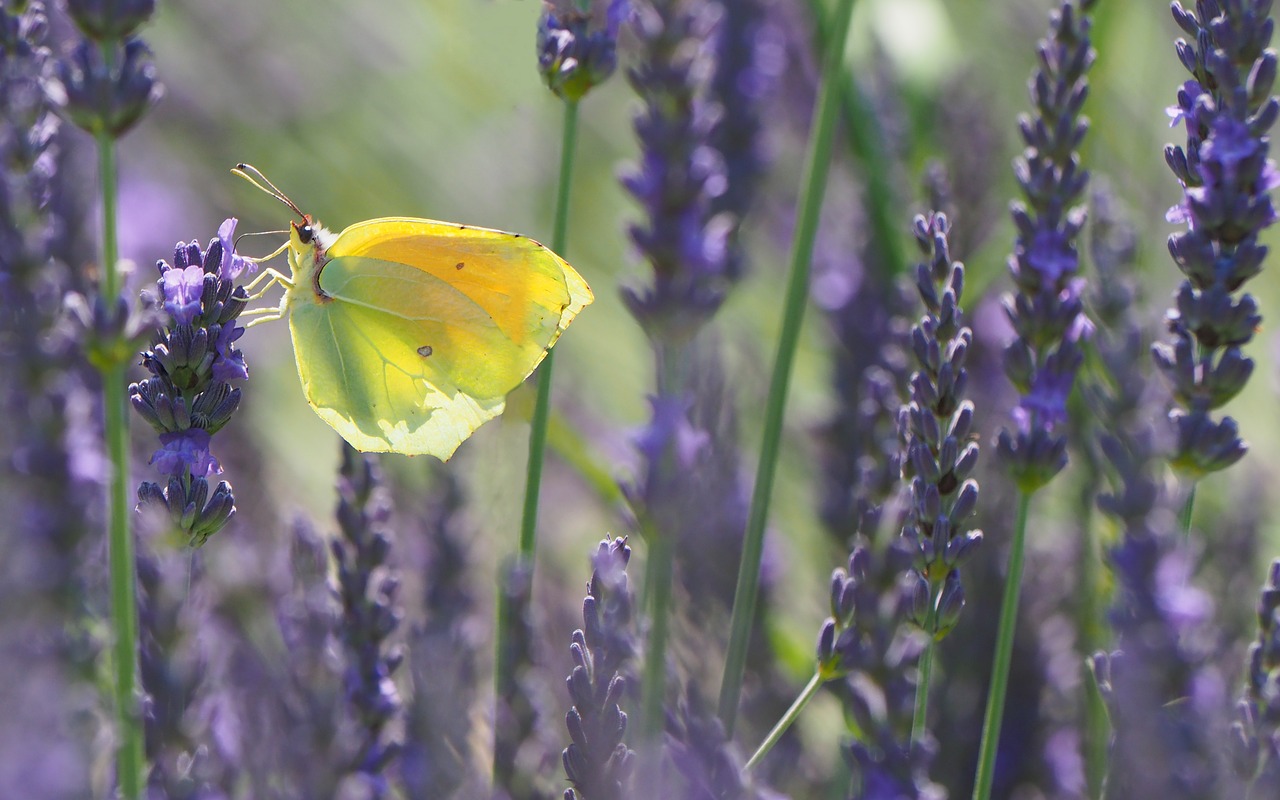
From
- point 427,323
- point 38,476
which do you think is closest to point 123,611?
point 38,476

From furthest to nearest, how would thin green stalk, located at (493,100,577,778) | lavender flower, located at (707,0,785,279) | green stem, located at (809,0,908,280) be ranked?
lavender flower, located at (707,0,785,279) → green stem, located at (809,0,908,280) → thin green stalk, located at (493,100,577,778)

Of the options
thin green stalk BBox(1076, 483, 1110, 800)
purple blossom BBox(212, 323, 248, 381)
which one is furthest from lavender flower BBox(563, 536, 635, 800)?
thin green stalk BBox(1076, 483, 1110, 800)

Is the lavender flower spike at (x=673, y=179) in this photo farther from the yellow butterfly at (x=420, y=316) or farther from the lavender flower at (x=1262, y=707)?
the lavender flower at (x=1262, y=707)

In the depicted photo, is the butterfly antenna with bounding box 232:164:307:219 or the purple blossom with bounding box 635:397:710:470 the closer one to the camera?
the purple blossom with bounding box 635:397:710:470

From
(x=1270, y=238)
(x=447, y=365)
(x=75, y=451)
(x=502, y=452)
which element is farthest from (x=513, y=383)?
(x=1270, y=238)

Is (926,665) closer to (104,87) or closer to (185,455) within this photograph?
(185,455)

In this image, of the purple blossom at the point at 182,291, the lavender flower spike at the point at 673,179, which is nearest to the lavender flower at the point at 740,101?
the lavender flower spike at the point at 673,179

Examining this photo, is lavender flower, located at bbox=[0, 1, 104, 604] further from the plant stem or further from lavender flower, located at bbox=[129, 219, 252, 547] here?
the plant stem
